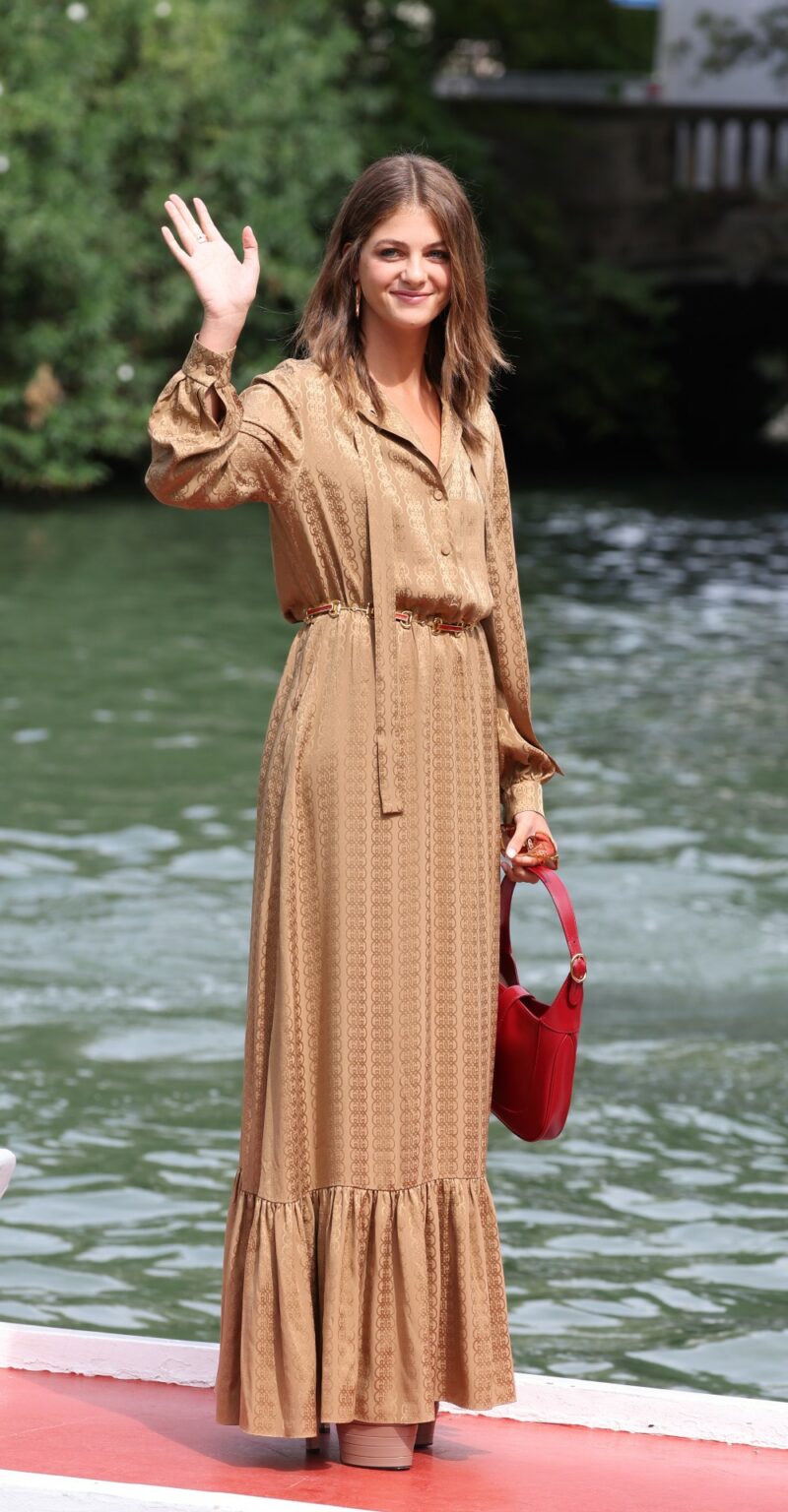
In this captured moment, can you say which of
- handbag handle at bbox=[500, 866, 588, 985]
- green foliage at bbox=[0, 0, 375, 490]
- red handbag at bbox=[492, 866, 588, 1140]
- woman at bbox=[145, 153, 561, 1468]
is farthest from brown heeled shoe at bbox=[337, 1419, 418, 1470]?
green foliage at bbox=[0, 0, 375, 490]

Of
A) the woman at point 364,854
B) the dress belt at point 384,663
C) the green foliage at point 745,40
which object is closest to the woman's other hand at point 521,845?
the woman at point 364,854

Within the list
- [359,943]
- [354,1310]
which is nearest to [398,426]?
[359,943]

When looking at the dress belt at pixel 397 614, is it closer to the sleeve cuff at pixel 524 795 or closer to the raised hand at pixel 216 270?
the sleeve cuff at pixel 524 795

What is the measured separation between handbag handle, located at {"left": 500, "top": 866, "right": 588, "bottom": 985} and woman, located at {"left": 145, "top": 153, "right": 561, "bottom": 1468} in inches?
4.7

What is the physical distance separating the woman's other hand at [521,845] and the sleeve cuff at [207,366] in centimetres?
92

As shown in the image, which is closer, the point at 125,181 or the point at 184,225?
the point at 184,225

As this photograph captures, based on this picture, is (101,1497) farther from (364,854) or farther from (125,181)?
(125,181)

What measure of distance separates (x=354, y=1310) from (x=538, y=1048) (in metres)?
0.51

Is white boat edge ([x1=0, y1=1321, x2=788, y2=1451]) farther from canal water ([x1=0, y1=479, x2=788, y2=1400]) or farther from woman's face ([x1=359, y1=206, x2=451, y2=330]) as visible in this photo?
woman's face ([x1=359, y1=206, x2=451, y2=330])

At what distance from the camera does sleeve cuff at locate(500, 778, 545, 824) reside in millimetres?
3633

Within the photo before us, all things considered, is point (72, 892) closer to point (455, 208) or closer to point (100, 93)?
point (455, 208)

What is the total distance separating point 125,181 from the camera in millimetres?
23469

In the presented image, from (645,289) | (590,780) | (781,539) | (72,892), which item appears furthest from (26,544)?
(645,289)

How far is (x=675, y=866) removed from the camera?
938cm
